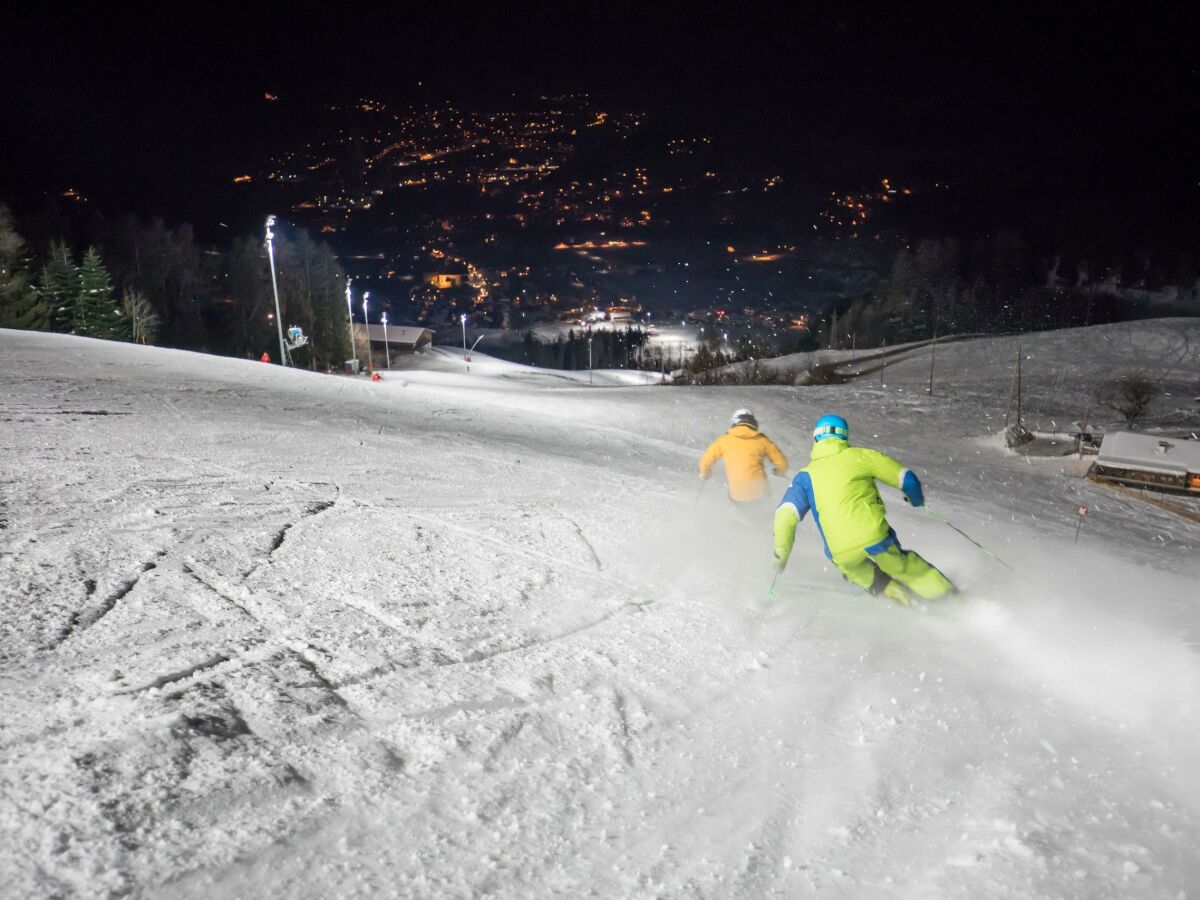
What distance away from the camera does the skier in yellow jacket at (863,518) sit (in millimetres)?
5574

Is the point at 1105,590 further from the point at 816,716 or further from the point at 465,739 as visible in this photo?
the point at 465,739

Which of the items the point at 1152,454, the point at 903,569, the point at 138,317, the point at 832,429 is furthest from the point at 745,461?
the point at 138,317

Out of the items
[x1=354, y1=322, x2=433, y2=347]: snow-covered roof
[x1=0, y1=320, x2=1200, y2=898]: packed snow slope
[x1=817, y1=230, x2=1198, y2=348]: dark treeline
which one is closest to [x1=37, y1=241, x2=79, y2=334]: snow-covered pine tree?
[x1=354, y1=322, x2=433, y2=347]: snow-covered roof

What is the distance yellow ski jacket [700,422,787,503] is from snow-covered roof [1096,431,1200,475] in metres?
18.4

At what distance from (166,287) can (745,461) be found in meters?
73.9

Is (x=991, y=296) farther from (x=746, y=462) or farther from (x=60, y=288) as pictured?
(x=746, y=462)

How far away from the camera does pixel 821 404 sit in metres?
30.8

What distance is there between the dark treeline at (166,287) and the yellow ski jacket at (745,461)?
5322 centimetres

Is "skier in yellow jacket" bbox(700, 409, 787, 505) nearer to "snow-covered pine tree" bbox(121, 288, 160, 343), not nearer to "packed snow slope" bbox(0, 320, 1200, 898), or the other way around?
"packed snow slope" bbox(0, 320, 1200, 898)

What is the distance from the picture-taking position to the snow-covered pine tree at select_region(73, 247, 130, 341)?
164ft

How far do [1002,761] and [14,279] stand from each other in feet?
189

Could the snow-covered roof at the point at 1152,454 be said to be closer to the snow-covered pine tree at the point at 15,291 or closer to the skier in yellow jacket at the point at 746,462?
the skier in yellow jacket at the point at 746,462

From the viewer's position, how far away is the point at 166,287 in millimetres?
67688

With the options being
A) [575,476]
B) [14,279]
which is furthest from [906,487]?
[14,279]
